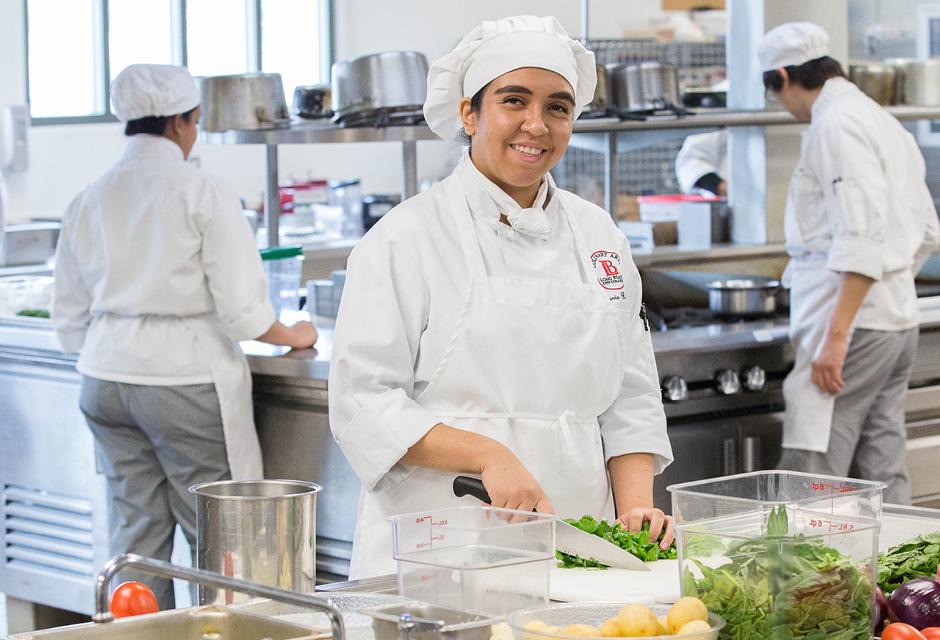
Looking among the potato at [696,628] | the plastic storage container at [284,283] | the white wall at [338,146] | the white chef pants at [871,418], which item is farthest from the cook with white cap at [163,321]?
the white wall at [338,146]

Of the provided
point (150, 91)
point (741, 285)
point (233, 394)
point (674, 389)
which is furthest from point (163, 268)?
point (741, 285)

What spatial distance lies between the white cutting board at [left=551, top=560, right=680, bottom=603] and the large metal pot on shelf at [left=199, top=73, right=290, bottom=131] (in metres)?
2.37

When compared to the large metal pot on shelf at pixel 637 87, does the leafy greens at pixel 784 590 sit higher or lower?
lower

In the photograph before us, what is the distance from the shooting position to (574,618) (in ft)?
4.46

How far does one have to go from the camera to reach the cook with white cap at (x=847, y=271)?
3582 millimetres

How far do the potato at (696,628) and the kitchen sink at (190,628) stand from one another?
0.35 metres

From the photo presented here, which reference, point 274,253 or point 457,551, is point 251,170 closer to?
point 274,253

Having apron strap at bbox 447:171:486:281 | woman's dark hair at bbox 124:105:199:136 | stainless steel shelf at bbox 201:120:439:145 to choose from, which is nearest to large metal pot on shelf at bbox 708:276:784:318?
stainless steel shelf at bbox 201:120:439:145

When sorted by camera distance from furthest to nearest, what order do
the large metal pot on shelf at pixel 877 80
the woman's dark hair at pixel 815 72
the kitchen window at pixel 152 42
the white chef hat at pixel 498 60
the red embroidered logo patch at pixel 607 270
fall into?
1. the kitchen window at pixel 152 42
2. the large metal pot on shelf at pixel 877 80
3. the woman's dark hair at pixel 815 72
4. the red embroidered logo patch at pixel 607 270
5. the white chef hat at pixel 498 60

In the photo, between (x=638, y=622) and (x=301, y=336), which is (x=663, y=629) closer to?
(x=638, y=622)

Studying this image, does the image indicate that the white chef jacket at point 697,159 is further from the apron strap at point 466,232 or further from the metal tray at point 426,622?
the metal tray at point 426,622

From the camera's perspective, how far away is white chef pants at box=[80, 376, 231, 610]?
3.44 m

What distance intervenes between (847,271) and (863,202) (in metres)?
0.18

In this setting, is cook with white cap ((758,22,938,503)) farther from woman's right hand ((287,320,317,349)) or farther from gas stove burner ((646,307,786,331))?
woman's right hand ((287,320,317,349))
